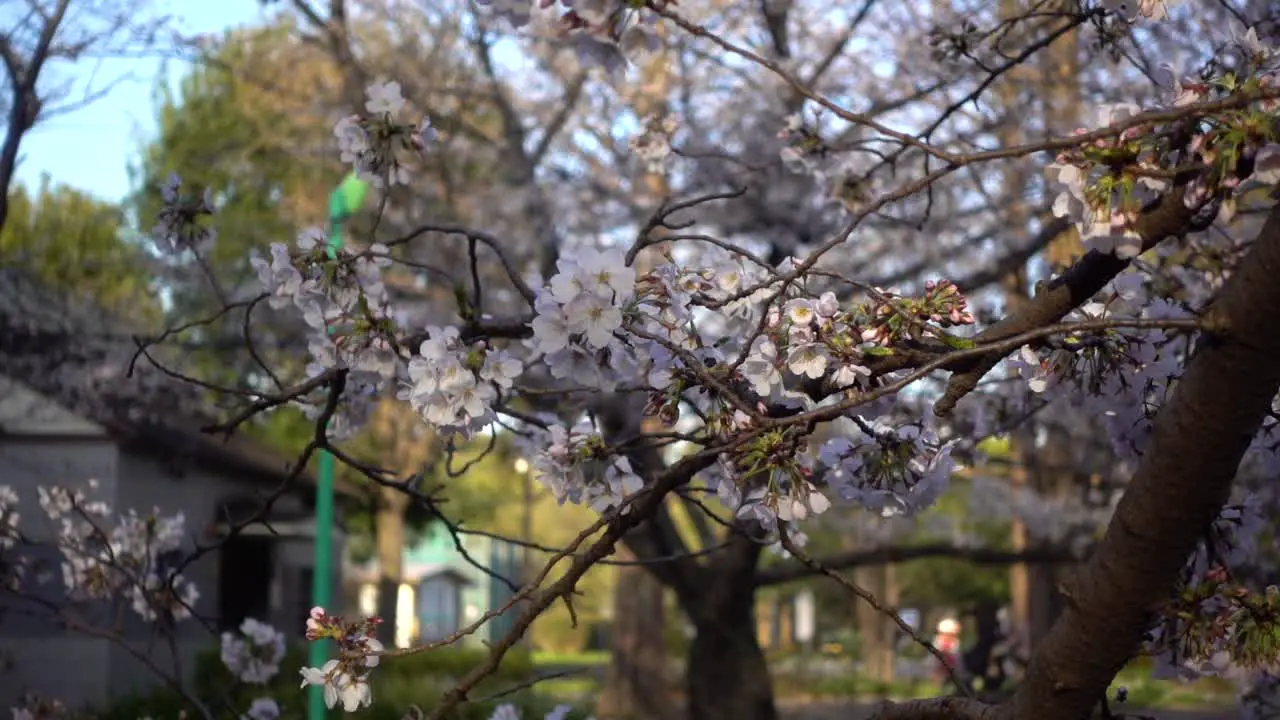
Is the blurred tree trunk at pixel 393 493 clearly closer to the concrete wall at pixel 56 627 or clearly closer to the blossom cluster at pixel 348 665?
the concrete wall at pixel 56 627

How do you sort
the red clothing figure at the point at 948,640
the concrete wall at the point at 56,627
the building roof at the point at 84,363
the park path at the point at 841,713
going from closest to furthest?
1. the red clothing figure at the point at 948,640
2. the building roof at the point at 84,363
3. the concrete wall at the point at 56,627
4. the park path at the point at 841,713

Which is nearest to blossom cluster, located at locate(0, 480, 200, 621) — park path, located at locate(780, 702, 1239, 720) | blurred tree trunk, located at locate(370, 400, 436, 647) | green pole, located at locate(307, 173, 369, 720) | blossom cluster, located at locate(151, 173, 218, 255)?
blossom cluster, located at locate(151, 173, 218, 255)

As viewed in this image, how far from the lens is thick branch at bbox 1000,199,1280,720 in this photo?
2238mm

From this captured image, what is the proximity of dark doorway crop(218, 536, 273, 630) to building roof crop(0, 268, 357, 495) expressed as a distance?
656 centimetres

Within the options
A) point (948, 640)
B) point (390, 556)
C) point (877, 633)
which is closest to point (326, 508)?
point (948, 640)

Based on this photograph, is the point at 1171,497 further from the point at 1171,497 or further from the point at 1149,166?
the point at 1149,166

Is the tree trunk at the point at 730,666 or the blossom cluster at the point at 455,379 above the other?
the blossom cluster at the point at 455,379

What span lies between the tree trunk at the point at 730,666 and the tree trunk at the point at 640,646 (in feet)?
24.3

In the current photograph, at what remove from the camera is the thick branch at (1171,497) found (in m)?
2.24

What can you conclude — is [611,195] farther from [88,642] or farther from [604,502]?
[604,502]

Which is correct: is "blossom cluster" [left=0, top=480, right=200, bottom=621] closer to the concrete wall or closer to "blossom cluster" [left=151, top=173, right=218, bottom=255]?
"blossom cluster" [left=151, top=173, right=218, bottom=255]

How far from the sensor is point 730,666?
10.8 meters

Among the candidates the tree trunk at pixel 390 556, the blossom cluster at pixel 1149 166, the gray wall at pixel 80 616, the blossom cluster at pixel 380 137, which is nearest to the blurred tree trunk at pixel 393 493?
the tree trunk at pixel 390 556

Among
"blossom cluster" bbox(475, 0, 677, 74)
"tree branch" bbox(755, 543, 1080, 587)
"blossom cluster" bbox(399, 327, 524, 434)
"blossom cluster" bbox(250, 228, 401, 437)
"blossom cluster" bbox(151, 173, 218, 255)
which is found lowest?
"blossom cluster" bbox(399, 327, 524, 434)
